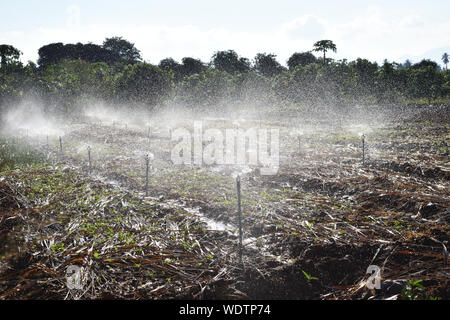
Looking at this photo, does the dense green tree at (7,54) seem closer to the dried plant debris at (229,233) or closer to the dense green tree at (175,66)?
the dried plant debris at (229,233)

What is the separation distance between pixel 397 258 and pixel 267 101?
34.4 metres

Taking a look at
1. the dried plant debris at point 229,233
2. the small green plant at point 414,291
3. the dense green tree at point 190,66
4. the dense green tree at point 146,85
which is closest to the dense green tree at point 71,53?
the dense green tree at point 190,66

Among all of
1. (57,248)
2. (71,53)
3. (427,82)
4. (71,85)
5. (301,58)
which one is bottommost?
(57,248)

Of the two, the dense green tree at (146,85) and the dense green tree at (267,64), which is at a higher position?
the dense green tree at (267,64)

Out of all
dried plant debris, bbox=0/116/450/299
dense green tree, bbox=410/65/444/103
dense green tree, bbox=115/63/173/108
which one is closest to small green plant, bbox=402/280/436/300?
dried plant debris, bbox=0/116/450/299

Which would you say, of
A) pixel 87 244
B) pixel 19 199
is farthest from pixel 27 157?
pixel 87 244

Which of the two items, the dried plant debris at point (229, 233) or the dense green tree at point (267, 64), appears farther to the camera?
the dense green tree at point (267, 64)

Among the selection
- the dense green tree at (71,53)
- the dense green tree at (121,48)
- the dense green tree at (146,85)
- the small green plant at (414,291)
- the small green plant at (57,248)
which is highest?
the dense green tree at (121,48)

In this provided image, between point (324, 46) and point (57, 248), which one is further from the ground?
point (324, 46)

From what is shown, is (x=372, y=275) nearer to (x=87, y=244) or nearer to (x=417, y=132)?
(x=87, y=244)

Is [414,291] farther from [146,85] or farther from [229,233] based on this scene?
[146,85]

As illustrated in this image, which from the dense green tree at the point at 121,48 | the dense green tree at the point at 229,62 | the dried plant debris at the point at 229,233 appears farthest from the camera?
the dense green tree at the point at 121,48

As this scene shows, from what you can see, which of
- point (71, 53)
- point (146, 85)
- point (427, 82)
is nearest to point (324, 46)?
point (427, 82)

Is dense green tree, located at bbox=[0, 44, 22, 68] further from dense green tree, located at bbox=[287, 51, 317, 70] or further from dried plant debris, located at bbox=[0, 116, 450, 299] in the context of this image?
dense green tree, located at bbox=[287, 51, 317, 70]
